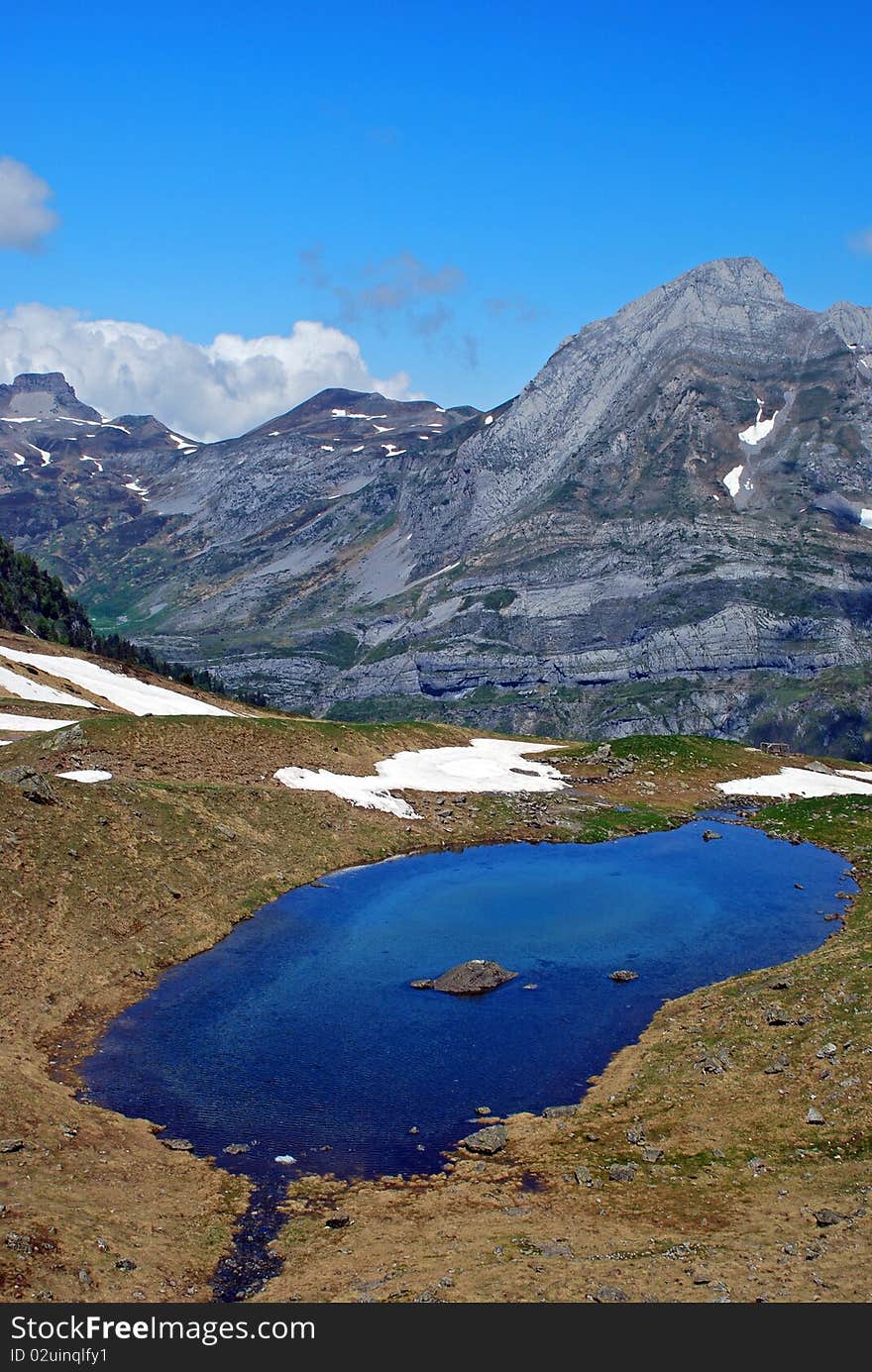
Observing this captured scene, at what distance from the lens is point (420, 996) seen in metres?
39.0

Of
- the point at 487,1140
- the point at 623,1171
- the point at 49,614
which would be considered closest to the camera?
the point at 623,1171

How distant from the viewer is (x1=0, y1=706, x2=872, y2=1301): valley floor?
64.0 feet

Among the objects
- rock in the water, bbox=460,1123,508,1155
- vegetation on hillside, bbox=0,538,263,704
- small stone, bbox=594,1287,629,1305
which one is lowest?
rock in the water, bbox=460,1123,508,1155

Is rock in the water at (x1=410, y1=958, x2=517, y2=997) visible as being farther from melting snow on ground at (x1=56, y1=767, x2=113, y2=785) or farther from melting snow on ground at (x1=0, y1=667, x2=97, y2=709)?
melting snow on ground at (x1=0, y1=667, x2=97, y2=709)

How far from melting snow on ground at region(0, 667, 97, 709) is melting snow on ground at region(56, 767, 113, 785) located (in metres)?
28.3

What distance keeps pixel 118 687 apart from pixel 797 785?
215 ft

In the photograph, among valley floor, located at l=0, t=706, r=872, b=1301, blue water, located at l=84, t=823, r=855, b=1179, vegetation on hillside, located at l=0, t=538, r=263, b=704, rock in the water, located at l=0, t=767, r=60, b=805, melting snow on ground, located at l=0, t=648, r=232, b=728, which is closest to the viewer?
valley floor, located at l=0, t=706, r=872, b=1301

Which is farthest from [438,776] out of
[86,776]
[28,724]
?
[28,724]

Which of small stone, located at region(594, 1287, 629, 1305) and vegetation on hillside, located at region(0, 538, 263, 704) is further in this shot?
vegetation on hillside, located at region(0, 538, 263, 704)

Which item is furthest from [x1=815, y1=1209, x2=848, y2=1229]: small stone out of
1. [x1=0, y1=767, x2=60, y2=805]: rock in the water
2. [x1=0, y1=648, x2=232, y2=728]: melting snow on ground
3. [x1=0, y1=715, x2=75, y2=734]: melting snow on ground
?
[x1=0, y1=648, x2=232, y2=728]: melting snow on ground

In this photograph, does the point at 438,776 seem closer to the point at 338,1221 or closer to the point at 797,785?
the point at 797,785

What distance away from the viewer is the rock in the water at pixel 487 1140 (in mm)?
27062

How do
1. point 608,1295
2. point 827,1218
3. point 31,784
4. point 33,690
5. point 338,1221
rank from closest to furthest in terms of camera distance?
1. point 608,1295
2. point 827,1218
3. point 338,1221
4. point 31,784
5. point 33,690

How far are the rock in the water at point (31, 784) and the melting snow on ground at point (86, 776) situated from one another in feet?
9.37
